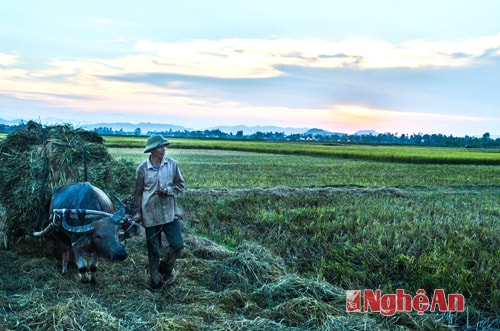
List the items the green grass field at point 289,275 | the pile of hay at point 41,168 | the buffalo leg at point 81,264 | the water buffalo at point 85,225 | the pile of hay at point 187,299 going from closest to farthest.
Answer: the pile of hay at point 187,299 < the green grass field at point 289,275 < the water buffalo at point 85,225 < the buffalo leg at point 81,264 < the pile of hay at point 41,168

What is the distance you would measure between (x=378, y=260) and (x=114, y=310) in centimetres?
403

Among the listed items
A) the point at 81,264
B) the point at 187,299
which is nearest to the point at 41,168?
the point at 81,264

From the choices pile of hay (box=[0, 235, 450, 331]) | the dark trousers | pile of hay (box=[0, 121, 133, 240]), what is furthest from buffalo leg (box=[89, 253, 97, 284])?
pile of hay (box=[0, 121, 133, 240])

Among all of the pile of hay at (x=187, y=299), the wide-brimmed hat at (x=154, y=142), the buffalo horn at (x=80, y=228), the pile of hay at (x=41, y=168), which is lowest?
the pile of hay at (x=187, y=299)

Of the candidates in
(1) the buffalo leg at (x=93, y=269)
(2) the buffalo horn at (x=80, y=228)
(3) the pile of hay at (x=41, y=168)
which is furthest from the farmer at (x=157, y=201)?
(3) the pile of hay at (x=41, y=168)

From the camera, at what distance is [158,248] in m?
6.31

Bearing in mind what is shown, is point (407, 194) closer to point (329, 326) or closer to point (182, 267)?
point (182, 267)

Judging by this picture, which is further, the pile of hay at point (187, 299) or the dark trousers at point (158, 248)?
the dark trousers at point (158, 248)

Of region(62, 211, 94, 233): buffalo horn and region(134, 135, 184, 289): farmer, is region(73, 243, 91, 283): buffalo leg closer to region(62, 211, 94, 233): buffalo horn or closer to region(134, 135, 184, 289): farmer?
region(62, 211, 94, 233): buffalo horn

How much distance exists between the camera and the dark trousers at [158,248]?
6176 mm

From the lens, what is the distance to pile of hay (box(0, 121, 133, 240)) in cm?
713

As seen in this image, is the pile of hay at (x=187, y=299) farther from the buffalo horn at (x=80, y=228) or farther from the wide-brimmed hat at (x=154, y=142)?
the wide-brimmed hat at (x=154, y=142)

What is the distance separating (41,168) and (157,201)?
2.41 meters

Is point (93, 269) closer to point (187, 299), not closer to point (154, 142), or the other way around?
point (187, 299)
